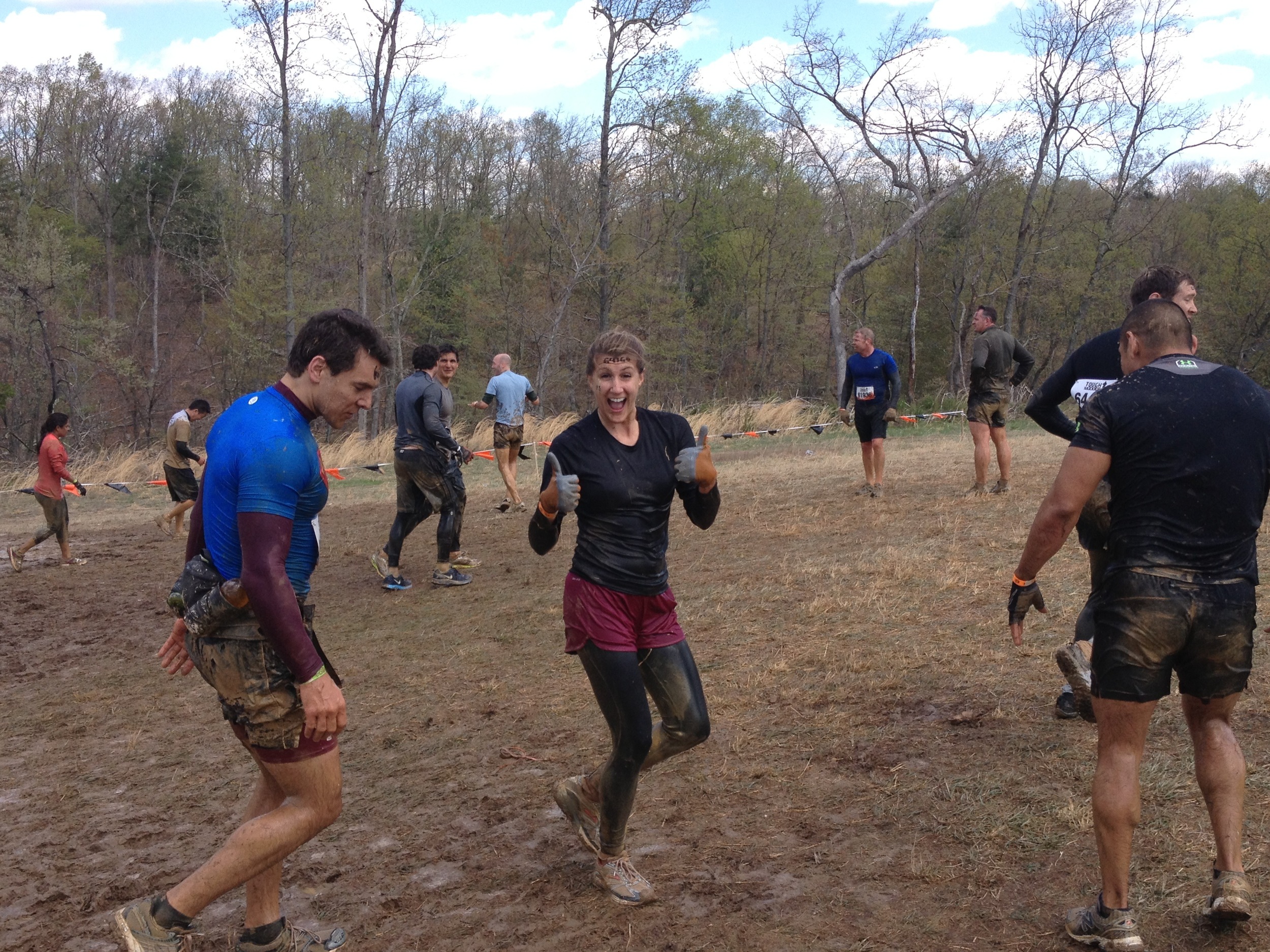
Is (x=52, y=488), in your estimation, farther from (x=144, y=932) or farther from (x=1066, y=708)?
(x=1066, y=708)

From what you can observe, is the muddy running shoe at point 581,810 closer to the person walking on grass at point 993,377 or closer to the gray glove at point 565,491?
the gray glove at point 565,491

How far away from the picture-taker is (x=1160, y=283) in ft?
13.3

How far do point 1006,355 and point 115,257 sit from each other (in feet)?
126

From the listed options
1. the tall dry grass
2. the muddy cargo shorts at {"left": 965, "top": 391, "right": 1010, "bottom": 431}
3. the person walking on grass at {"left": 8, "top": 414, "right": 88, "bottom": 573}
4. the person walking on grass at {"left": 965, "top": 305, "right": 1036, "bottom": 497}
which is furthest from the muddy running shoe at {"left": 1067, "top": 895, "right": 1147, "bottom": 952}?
the tall dry grass

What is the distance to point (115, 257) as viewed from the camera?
129ft

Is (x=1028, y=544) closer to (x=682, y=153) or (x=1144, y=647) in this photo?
(x=1144, y=647)

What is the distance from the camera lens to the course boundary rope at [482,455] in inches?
655

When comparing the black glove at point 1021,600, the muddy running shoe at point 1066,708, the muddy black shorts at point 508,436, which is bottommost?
the muddy running shoe at point 1066,708

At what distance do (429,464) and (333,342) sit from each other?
580 cm

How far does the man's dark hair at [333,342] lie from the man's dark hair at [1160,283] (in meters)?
2.98

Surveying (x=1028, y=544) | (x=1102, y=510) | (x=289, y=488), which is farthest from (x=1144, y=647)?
(x=289, y=488)

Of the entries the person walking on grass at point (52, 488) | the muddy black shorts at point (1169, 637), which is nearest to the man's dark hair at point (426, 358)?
the person walking on grass at point (52, 488)

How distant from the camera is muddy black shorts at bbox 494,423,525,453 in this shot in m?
12.7

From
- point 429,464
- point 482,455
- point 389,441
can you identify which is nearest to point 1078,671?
point 429,464
